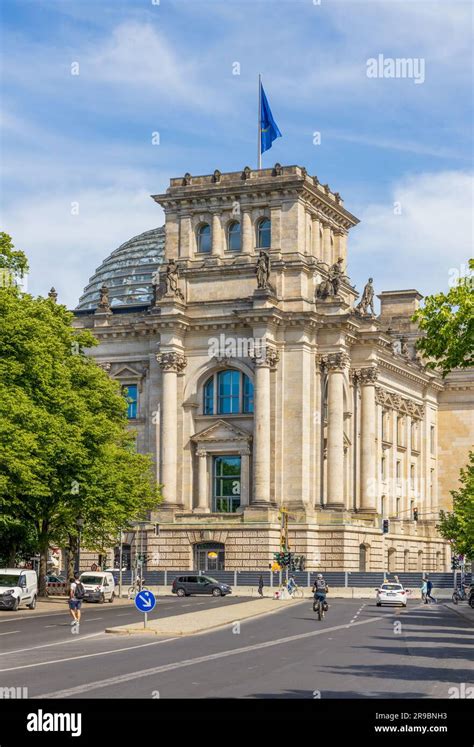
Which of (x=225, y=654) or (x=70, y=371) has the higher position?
(x=70, y=371)

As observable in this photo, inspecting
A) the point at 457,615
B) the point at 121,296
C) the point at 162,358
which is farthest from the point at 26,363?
the point at 121,296

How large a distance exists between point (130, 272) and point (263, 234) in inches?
1534

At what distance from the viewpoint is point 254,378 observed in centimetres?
10006

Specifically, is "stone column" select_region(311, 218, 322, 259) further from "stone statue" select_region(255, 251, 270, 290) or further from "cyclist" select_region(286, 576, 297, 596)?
"cyclist" select_region(286, 576, 297, 596)

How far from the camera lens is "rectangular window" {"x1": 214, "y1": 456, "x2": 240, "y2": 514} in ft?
333

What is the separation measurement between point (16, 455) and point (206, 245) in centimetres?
5077

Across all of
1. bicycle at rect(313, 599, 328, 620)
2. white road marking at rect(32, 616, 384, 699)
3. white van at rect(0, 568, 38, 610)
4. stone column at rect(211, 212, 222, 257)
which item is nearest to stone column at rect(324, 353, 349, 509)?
stone column at rect(211, 212, 222, 257)

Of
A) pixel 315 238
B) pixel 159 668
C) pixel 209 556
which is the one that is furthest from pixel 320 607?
pixel 315 238

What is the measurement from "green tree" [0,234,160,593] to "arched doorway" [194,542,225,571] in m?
21.6

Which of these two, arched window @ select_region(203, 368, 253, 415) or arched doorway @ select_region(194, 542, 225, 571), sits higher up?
arched window @ select_region(203, 368, 253, 415)

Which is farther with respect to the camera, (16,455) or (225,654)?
(16,455)

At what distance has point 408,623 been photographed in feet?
181
